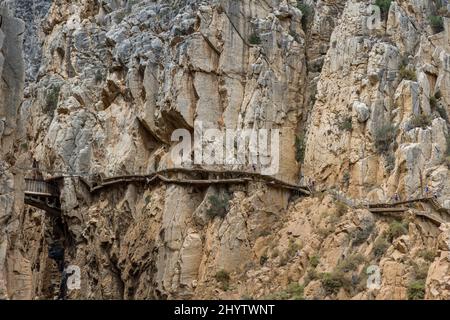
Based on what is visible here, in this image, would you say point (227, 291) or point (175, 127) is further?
point (175, 127)

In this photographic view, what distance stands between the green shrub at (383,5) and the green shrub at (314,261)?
59.9ft

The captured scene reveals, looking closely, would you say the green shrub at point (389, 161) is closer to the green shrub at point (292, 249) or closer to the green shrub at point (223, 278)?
the green shrub at point (292, 249)

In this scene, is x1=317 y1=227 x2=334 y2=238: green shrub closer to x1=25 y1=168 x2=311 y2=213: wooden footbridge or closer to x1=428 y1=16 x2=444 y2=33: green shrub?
x1=25 y1=168 x2=311 y2=213: wooden footbridge

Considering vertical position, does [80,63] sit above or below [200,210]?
above

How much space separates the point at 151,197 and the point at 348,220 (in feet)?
54.5

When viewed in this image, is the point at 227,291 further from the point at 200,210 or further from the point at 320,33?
the point at 320,33

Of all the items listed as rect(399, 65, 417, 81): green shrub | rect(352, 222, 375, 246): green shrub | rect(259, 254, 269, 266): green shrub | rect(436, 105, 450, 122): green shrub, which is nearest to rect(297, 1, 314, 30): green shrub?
rect(399, 65, 417, 81): green shrub

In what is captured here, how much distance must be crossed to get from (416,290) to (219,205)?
19630 mm

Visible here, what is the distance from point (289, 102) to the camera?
2990 inches

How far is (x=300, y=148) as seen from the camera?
245 feet

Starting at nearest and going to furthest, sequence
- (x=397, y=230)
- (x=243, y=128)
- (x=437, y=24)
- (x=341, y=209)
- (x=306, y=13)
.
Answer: (x=397, y=230) → (x=341, y=209) → (x=437, y=24) → (x=243, y=128) → (x=306, y=13)

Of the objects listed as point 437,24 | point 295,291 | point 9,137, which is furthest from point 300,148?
point 9,137

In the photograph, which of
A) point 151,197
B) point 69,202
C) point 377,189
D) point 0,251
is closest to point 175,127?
point 151,197

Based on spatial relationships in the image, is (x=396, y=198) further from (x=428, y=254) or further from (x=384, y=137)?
(x=428, y=254)
